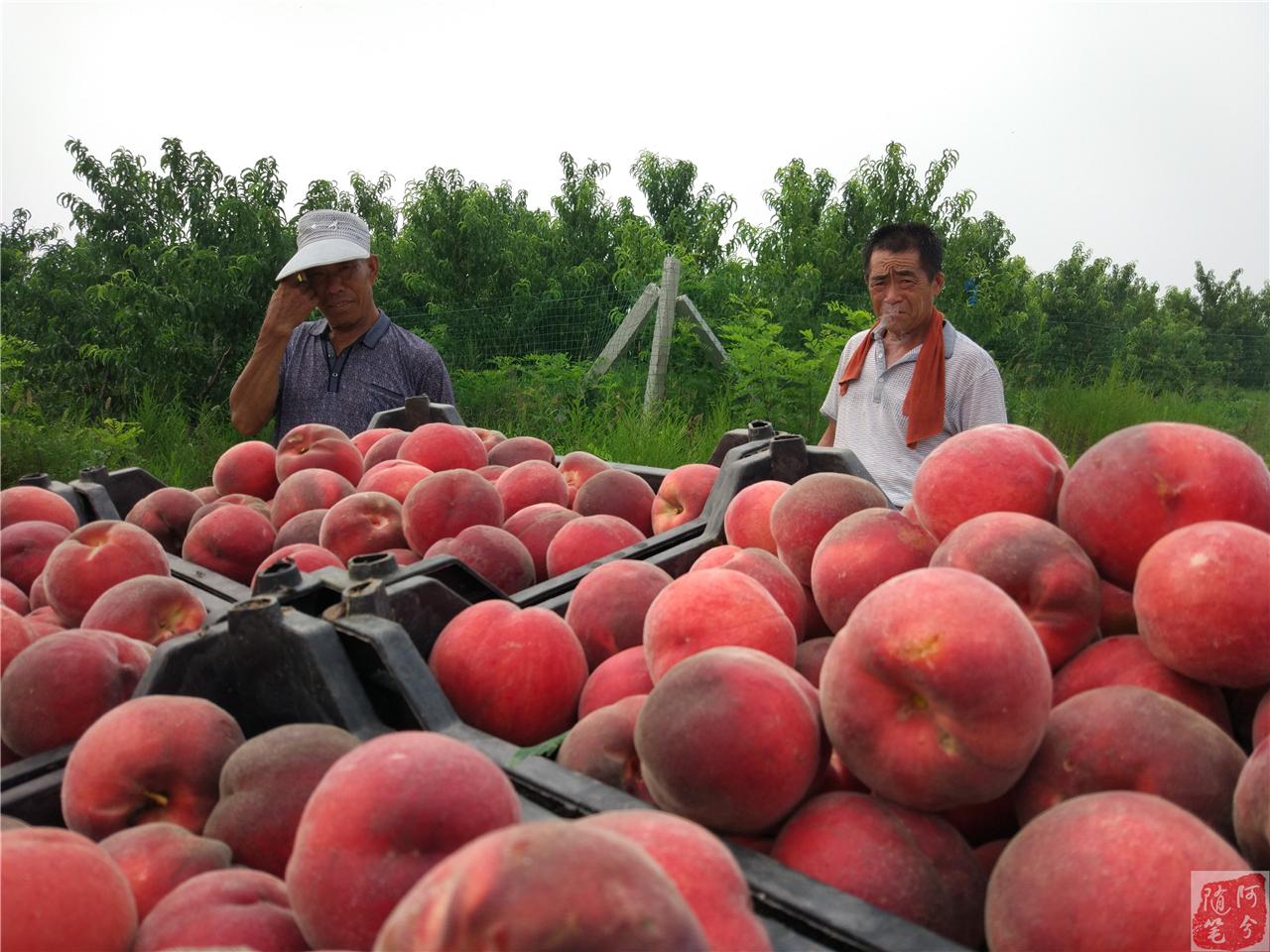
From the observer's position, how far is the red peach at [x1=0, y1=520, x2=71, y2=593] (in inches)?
76.9

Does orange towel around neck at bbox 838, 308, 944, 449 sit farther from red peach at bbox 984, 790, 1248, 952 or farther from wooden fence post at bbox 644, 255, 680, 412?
wooden fence post at bbox 644, 255, 680, 412

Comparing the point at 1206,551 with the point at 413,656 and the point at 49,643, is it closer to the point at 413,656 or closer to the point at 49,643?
the point at 413,656

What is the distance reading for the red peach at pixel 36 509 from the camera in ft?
7.14

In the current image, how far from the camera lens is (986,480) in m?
1.27

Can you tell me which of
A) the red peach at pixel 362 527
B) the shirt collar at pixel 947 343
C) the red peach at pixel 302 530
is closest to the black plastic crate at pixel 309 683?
the red peach at pixel 362 527

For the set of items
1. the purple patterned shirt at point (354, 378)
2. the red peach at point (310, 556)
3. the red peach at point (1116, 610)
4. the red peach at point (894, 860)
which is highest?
the purple patterned shirt at point (354, 378)

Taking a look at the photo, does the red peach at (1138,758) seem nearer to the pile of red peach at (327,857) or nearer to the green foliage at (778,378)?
the pile of red peach at (327,857)

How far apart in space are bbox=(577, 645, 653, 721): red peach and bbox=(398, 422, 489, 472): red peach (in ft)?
3.80

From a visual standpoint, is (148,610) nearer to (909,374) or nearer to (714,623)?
(714,623)

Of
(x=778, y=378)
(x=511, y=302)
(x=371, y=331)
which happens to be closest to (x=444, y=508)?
(x=371, y=331)

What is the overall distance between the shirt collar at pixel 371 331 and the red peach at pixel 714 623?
3093 mm

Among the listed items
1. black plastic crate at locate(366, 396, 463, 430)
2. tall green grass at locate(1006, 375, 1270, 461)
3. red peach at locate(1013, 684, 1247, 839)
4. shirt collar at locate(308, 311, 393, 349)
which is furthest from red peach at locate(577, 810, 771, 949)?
tall green grass at locate(1006, 375, 1270, 461)

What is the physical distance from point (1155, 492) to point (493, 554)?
1.16 metres

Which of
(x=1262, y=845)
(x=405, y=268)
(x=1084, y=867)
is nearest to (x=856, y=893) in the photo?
(x=1084, y=867)
